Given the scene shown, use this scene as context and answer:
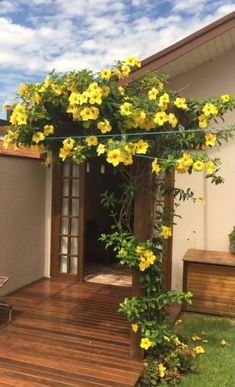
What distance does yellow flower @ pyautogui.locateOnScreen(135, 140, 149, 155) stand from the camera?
3.36m

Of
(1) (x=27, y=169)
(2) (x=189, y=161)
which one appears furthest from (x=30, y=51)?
(2) (x=189, y=161)

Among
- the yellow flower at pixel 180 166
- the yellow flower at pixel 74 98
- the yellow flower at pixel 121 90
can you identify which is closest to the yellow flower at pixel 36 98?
the yellow flower at pixel 74 98

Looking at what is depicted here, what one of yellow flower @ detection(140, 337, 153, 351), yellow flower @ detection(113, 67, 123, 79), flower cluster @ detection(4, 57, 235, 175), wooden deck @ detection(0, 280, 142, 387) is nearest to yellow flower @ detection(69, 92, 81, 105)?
flower cluster @ detection(4, 57, 235, 175)

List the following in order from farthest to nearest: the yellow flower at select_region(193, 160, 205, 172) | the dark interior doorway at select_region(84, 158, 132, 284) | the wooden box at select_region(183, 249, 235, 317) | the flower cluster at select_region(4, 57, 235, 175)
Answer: the dark interior doorway at select_region(84, 158, 132, 284) < the wooden box at select_region(183, 249, 235, 317) < the flower cluster at select_region(4, 57, 235, 175) < the yellow flower at select_region(193, 160, 205, 172)

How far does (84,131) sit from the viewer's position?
3.66 meters

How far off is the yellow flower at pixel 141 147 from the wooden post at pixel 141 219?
0.43 meters

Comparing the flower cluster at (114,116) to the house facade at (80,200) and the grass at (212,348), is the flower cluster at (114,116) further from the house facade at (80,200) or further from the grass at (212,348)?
the grass at (212,348)

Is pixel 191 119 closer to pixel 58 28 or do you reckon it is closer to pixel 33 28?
pixel 58 28

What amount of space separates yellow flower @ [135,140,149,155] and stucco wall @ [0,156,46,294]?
2749 millimetres

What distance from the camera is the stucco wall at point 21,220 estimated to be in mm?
5625

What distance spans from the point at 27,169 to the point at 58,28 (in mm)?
4725

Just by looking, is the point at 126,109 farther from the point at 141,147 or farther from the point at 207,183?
the point at 207,183

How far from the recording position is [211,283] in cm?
539

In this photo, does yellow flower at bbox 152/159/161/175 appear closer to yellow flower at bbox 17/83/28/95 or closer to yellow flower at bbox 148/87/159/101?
yellow flower at bbox 148/87/159/101
